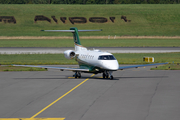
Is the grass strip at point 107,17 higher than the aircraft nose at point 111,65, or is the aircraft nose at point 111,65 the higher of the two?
the grass strip at point 107,17

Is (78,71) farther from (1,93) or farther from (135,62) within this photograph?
(135,62)

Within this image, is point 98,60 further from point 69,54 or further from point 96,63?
point 69,54

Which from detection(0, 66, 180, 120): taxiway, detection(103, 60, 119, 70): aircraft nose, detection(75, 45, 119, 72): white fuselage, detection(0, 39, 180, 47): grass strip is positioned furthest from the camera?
detection(0, 39, 180, 47): grass strip

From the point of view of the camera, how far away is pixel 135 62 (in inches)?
2087

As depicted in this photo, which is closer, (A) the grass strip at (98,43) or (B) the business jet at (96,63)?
(B) the business jet at (96,63)

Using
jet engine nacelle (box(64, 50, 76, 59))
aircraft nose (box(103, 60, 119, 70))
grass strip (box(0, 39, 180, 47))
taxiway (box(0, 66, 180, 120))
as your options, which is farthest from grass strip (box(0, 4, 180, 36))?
taxiway (box(0, 66, 180, 120))

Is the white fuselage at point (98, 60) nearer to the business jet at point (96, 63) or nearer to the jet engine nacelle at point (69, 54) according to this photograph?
the business jet at point (96, 63)

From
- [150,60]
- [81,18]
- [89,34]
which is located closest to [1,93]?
[150,60]

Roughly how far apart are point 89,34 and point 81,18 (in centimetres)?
1281

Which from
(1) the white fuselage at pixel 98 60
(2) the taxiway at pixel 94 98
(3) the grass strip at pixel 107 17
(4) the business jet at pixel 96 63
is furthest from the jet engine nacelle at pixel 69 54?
(3) the grass strip at pixel 107 17

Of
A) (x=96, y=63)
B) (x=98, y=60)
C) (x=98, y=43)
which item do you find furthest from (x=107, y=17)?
(x=98, y=60)

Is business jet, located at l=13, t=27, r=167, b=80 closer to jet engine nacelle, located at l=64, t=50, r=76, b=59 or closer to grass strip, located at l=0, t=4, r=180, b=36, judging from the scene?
jet engine nacelle, located at l=64, t=50, r=76, b=59

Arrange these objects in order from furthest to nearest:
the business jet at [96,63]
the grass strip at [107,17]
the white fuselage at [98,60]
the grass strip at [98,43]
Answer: the grass strip at [107,17] → the grass strip at [98,43] → the business jet at [96,63] → the white fuselage at [98,60]

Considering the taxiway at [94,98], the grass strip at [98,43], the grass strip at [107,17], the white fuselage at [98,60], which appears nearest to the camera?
the taxiway at [94,98]
